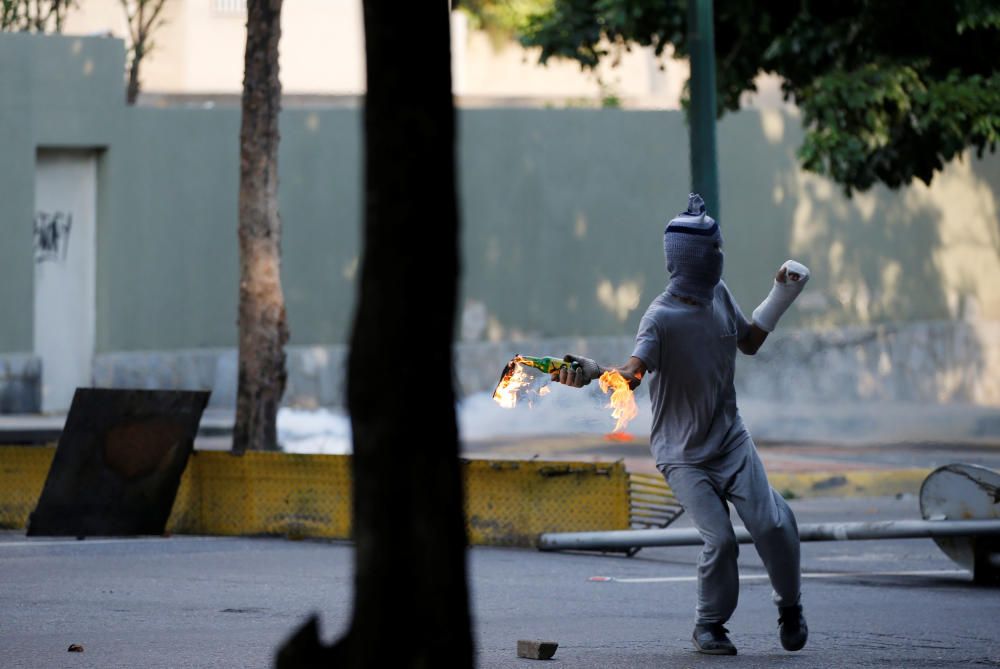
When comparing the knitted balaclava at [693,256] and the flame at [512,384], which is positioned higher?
the knitted balaclava at [693,256]

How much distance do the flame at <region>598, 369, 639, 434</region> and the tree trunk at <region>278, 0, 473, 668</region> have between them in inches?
123

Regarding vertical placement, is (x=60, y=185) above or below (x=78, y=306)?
above

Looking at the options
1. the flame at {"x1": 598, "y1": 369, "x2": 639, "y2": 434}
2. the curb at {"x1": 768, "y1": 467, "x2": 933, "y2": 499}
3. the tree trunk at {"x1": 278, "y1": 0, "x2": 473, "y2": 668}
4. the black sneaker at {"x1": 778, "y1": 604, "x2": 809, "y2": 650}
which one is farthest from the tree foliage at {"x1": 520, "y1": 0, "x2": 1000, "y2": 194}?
the tree trunk at {"x1": 278, "y1": 0, "x2": 473, "y2": 668}

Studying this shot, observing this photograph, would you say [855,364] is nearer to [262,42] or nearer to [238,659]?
[262,42]

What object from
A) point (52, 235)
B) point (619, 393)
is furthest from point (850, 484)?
point (52, 235)

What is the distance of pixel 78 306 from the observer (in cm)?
2016

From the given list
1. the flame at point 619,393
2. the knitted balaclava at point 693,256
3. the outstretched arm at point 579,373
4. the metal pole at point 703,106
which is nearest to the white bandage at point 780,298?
the knitted balaclava at point 693,256

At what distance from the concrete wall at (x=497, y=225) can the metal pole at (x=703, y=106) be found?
7714 millimetres

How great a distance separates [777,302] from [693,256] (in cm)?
46

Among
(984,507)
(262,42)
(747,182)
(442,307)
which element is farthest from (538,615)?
(747,182)

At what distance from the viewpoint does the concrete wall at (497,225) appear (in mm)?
19875

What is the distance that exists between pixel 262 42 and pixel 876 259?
1173 cm

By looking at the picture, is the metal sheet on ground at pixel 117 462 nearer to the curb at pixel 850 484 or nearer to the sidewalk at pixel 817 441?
the sidewalk at pixel 817 441

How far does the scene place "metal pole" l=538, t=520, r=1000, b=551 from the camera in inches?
358
